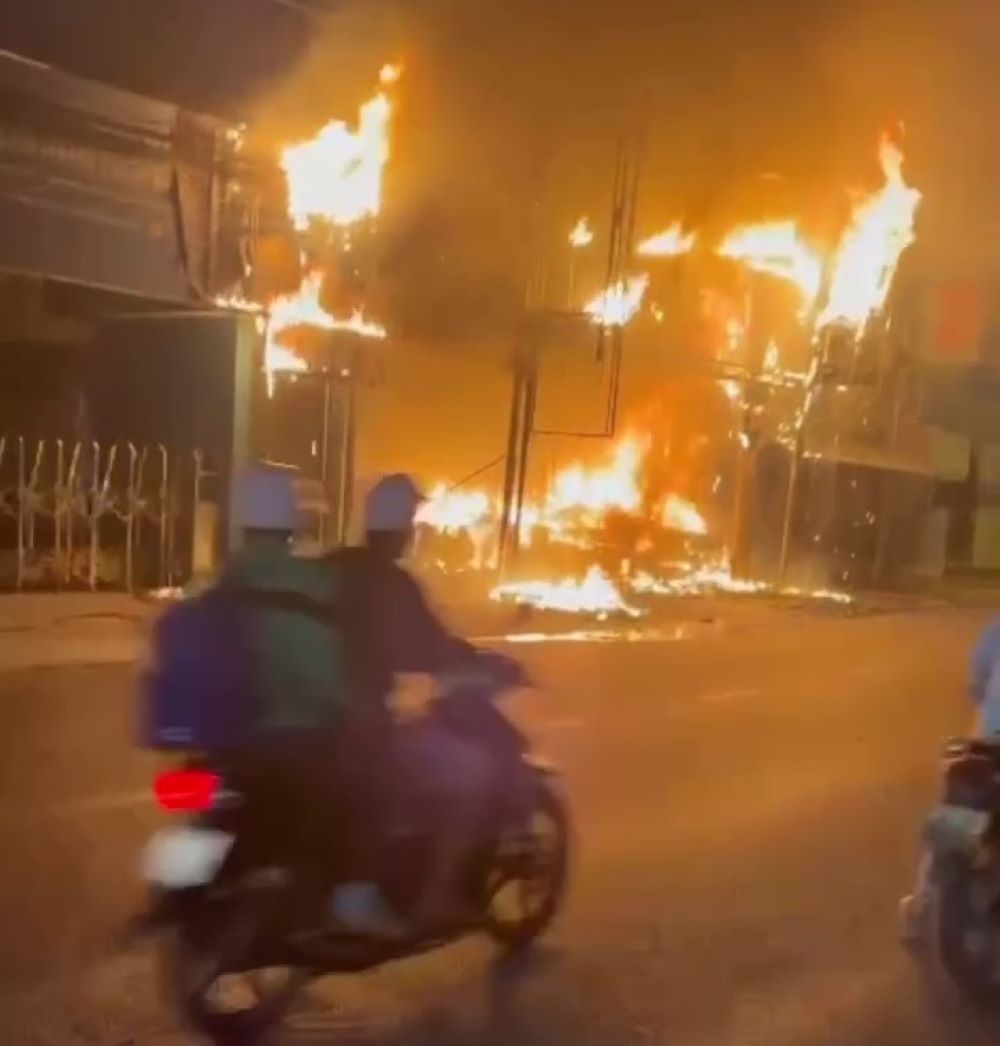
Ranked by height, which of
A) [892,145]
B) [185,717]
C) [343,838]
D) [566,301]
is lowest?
[343,838]

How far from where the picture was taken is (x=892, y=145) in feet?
111

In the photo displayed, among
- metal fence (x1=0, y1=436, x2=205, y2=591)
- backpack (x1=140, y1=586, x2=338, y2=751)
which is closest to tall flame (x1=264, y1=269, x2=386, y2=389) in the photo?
metal fence (x1=0, y1=436, x2=205, y2=591)

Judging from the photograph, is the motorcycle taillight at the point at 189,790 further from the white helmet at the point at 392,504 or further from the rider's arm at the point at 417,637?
the white helmet at the point at 392,504

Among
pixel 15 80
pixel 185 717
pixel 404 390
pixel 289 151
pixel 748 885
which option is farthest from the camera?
pixel 404 390

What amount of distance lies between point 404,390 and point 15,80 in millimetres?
10772

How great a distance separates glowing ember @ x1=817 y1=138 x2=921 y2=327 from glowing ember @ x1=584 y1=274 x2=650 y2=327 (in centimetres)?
361

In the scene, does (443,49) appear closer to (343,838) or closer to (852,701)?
(852,701)

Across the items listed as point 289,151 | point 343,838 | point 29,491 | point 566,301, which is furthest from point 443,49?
point 343,838

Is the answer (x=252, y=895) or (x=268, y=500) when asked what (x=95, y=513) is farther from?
(x=252, y=895)

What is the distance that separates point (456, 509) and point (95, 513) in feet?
28.7

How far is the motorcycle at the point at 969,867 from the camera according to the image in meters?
6.77

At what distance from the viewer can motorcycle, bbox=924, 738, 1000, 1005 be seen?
6770mm

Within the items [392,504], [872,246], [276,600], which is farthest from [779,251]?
[276,600]

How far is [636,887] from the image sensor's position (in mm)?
8258
